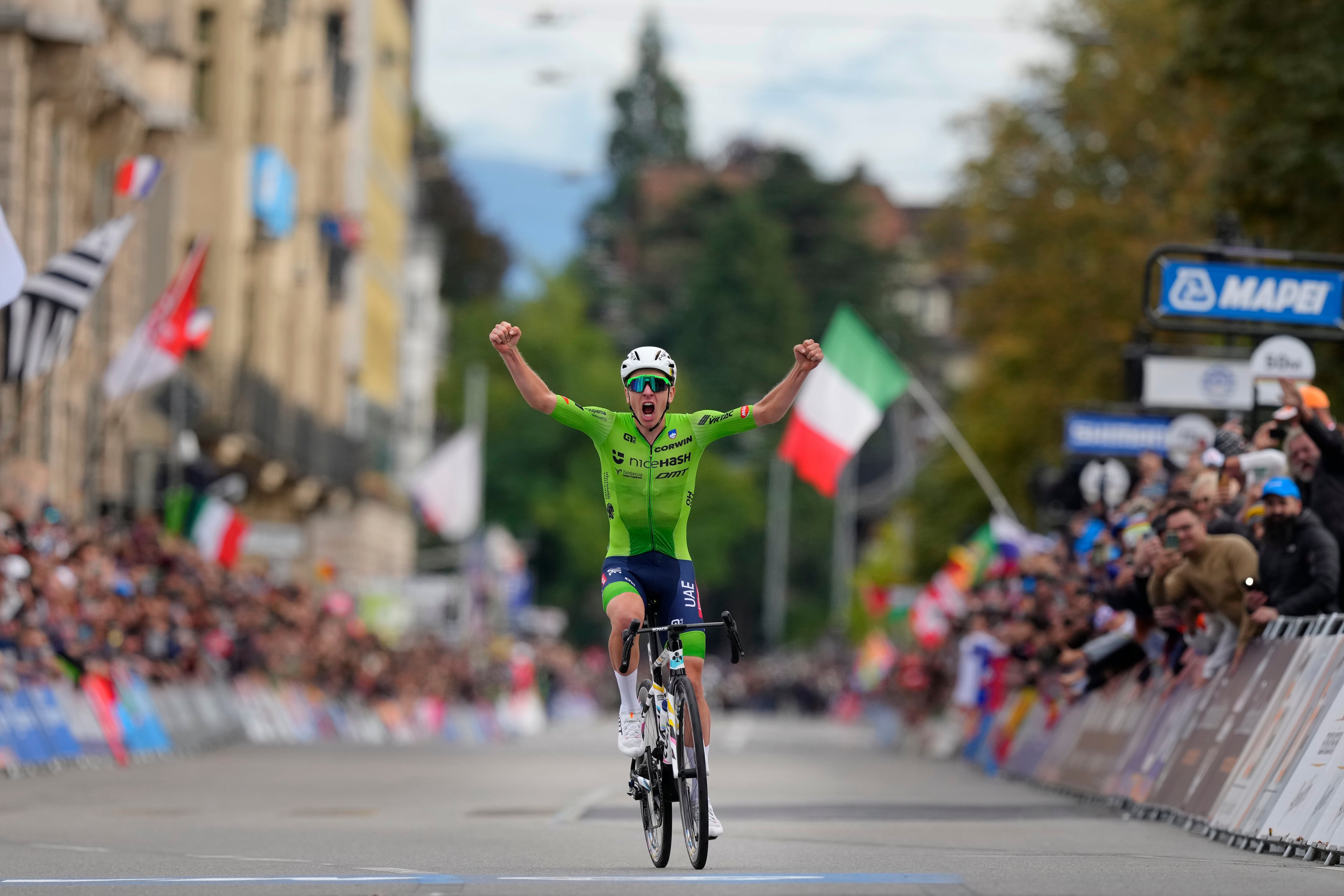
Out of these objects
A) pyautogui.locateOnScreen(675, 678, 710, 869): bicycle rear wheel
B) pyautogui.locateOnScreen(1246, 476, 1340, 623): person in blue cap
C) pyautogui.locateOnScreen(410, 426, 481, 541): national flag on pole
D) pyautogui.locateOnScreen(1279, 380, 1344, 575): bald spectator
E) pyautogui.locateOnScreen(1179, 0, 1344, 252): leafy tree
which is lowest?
pyautogui.locateOnScreen(410, 426, 481, 541): national flag on pole

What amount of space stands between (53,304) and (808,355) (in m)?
15.5

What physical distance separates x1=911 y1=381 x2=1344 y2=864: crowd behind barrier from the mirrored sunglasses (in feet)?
11.3

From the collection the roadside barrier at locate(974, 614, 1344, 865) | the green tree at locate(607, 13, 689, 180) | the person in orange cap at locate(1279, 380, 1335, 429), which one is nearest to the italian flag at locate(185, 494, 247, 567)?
the roadside barrier at locate(974, 614, 1344, 865)

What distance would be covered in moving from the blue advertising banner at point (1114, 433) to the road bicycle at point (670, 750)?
1689 centimetres

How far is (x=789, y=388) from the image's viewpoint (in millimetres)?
13250

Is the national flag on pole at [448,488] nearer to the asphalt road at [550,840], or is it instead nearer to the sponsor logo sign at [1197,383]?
the asphalt road at [550,840]

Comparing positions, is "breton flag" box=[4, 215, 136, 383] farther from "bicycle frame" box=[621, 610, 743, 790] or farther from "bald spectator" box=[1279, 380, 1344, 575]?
"bicycle frame" box=[621, 610, 743, 790]

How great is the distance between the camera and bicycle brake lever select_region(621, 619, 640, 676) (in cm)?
1294

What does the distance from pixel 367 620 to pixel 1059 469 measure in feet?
87.8

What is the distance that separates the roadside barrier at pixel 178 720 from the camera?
2428 cm

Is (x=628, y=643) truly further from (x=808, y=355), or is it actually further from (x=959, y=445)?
(x=959, y=445)

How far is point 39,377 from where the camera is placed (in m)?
32.8

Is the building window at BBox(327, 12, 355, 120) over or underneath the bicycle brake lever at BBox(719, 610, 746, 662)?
over

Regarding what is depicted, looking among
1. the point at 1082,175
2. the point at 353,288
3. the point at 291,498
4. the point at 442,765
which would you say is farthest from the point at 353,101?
the point at 442,765
